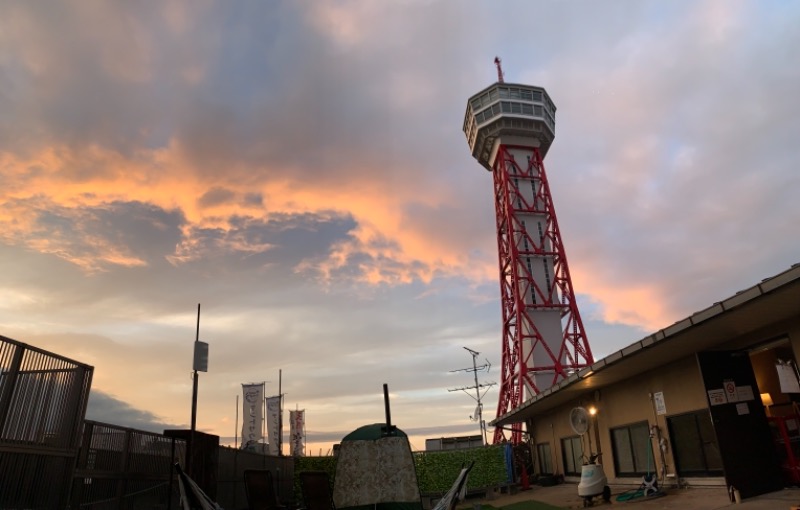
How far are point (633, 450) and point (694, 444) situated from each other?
308 centimetres

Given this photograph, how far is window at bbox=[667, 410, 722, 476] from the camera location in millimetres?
11508

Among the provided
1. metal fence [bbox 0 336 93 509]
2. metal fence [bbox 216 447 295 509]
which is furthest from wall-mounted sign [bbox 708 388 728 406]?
metal fence [bbox 0 336 93 509]

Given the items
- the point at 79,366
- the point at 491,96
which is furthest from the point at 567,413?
the point at 491,96

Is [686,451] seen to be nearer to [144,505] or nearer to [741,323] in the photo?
[741,323]

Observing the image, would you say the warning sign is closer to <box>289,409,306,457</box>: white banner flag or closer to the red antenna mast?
<box>289,409,306,457</box>: white banner flag

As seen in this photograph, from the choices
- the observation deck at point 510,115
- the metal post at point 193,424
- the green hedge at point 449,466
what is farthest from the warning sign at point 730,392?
the observation deck at point 510,115

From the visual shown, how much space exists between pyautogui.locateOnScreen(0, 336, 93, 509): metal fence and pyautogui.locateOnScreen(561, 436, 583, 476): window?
1677 cm

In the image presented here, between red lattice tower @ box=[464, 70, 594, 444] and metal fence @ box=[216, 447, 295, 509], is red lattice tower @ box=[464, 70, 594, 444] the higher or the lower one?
the higher one

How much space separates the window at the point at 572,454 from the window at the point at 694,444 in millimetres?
6444

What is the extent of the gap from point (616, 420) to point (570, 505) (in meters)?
3.25

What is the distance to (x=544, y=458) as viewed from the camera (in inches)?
950

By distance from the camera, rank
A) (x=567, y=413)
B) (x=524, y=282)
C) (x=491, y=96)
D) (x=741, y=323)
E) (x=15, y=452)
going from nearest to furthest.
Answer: (x=15, y=452) < (x=741, y=323) < (x=567, y=413) < (x=524, y=282) < (x=491, y=96)

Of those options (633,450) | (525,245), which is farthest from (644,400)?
(525,245)

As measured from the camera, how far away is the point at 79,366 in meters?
8.10
